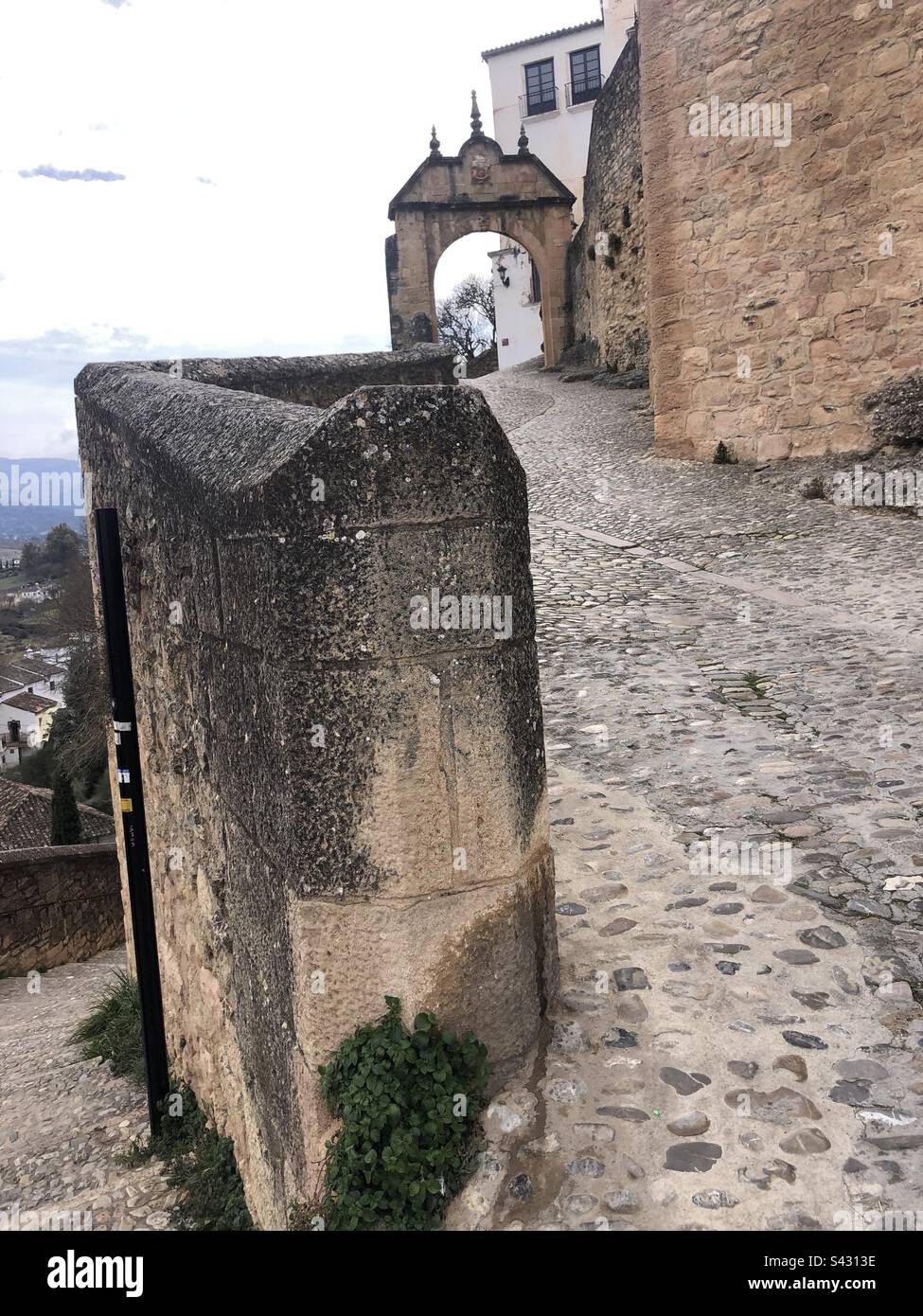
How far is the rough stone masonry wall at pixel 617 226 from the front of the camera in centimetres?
1822

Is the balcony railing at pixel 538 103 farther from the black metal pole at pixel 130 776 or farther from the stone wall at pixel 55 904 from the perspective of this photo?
the black metal pole at pixel 130 776

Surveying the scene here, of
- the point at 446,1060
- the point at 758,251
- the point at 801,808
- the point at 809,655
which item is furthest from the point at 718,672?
the point at 758,251

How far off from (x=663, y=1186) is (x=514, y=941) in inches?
24.3

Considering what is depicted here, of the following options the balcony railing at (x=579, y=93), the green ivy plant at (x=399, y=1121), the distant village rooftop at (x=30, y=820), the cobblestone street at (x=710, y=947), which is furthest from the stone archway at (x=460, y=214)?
the green ivy plant at (x=399, y=1121)

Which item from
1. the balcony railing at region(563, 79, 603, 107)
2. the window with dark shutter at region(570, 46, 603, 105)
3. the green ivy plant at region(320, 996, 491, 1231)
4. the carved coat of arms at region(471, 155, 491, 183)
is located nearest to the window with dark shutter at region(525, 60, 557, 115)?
the balcony railing at region(563, 79, 603, 107)

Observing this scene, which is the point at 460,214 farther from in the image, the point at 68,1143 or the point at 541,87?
the point at 68,1143

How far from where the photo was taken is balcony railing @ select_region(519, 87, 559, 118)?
36125 millimetres

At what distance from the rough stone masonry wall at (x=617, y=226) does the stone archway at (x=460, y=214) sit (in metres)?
1.68

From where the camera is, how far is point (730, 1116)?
220 centimetres

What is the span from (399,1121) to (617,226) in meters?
19.9

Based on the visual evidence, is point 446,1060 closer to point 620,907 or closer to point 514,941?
point 514,941

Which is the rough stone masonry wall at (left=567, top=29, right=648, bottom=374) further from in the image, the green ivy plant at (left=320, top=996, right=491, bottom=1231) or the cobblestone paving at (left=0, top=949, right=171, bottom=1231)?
the green ivy plant at (left=320, top=996, right=491, bottom=1231)

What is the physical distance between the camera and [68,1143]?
4055 mm

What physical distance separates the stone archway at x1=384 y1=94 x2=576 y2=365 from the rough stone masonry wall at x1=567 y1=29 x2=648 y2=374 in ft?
5.52
